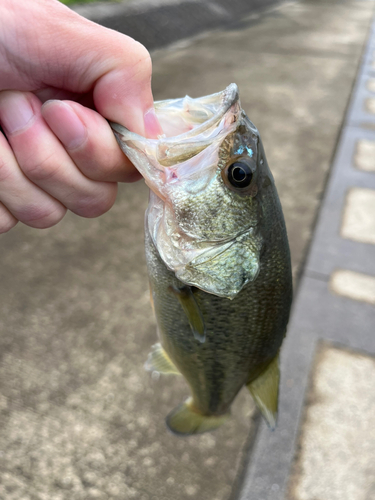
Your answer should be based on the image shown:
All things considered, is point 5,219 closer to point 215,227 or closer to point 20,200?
point 20,200

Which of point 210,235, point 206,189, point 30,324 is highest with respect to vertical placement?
point 206,189

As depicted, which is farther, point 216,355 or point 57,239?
point 57,239

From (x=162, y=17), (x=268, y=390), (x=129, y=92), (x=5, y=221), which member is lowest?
(x=162, y=17)

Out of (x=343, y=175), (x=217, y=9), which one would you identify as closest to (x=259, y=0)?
(x=217, y=9)

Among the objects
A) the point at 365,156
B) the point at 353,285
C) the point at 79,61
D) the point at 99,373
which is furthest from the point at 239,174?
the point at 365,156

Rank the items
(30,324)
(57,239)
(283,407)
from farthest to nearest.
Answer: (57,239) → (30,324) → (283,407)

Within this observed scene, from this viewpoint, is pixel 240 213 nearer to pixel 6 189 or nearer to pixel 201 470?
pixel 6 189

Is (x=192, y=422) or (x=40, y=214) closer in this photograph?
(x=40, y=214)
